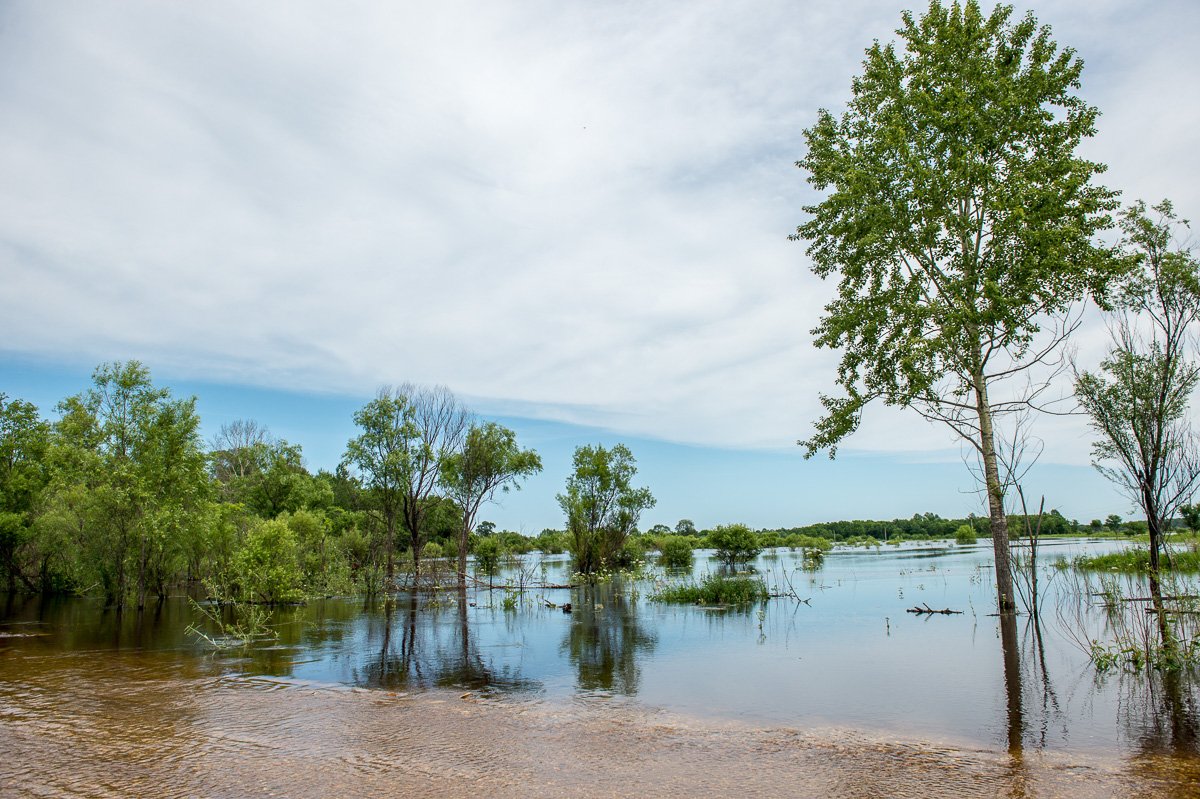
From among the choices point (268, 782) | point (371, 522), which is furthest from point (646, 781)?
point (371, 522)

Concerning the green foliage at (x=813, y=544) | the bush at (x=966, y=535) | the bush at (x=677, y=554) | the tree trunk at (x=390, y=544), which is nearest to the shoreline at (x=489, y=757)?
the tree trunk at (x=390, y=544)

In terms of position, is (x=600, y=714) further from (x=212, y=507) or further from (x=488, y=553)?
(x=488, y=553)

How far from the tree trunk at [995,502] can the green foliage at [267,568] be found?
2469 centimetres

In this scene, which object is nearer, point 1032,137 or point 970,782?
Answer: point 970,782

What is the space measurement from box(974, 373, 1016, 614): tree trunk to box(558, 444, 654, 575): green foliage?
102 ft

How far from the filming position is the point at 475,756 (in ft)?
24.7

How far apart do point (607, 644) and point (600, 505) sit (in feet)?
107

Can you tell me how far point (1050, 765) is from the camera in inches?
273

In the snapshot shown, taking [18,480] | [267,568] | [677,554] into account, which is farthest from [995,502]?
[18,480]

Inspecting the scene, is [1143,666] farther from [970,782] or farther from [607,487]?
[607,487]

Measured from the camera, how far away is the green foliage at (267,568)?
87.7ft

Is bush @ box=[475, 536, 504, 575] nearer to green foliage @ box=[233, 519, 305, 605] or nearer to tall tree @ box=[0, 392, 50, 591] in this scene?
green foliage @ box=[233, 519, 305, 605]

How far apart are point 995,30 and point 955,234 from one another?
504 centimetres

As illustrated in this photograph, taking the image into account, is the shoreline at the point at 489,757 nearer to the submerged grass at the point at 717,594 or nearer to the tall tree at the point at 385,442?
the submerged grass at the point at 717,594
